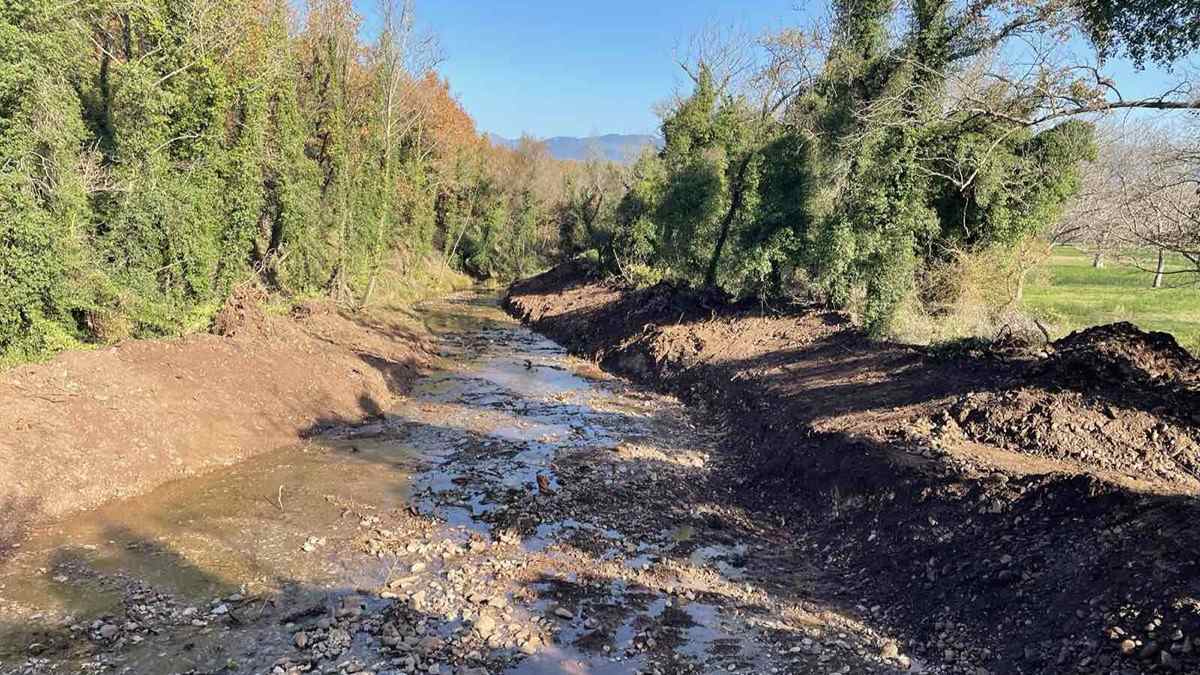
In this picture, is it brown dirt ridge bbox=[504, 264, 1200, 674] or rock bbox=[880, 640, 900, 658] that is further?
rock bbox=[880, 640, 900, 658]

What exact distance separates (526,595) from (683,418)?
34.9 feet

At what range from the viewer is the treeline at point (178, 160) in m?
12.5

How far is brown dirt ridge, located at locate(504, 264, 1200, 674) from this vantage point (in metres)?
6.72

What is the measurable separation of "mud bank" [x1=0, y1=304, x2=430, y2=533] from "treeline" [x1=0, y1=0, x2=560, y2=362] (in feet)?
4.75

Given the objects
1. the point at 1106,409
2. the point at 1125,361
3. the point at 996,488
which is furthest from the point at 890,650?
the point at 1125,361

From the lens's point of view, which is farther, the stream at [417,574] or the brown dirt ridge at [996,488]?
the stream at [417,574]

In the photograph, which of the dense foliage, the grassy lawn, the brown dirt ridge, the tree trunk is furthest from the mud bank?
the grassy lawn

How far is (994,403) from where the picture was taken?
464 inches

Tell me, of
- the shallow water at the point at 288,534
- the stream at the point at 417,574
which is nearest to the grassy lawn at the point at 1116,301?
the stream at the point at 417,574

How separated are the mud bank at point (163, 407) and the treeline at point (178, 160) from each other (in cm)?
145

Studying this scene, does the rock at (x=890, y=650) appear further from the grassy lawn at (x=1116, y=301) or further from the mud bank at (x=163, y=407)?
the grassy lawn at (x=1116, y=301)

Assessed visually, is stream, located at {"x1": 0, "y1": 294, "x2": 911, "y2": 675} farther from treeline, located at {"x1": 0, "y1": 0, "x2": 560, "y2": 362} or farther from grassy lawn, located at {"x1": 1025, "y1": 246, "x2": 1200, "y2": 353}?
grassy lawn, located at {"x1": 1025, "y1": 246, "x2": 1200, "y2": 353}

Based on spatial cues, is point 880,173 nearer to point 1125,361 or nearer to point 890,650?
point 1125,361

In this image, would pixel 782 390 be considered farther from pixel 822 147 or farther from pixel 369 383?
pixel 369 383
